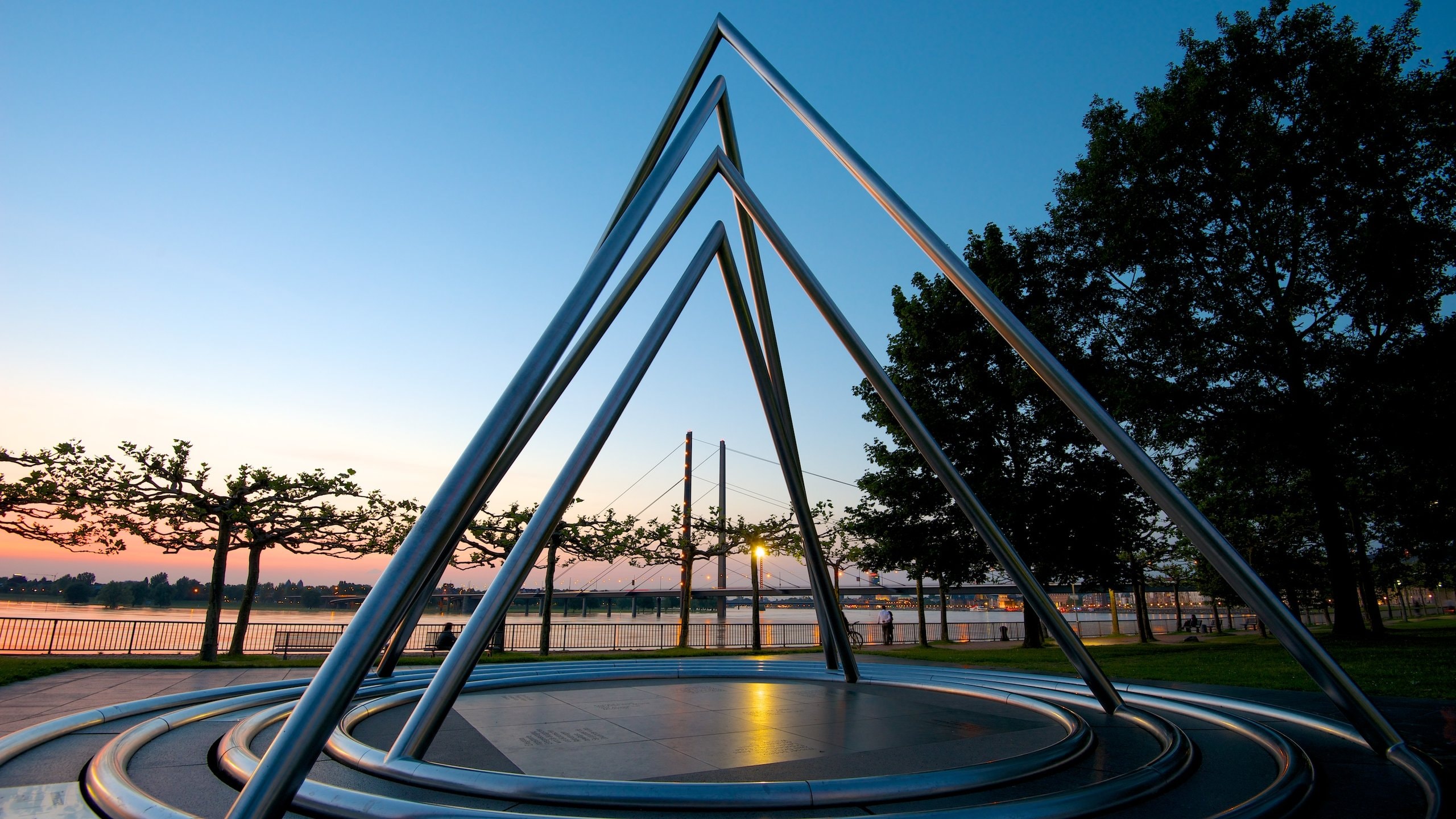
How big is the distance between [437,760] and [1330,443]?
93.7 feet

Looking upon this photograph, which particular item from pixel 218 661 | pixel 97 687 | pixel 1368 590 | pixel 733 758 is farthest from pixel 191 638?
pixel 1368 590

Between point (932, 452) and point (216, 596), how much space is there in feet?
74.5

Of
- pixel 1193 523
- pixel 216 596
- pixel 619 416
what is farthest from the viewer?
pixel 216 596

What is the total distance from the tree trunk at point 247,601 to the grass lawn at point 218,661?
0.57 metres

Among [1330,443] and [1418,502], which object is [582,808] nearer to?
[1330,443]

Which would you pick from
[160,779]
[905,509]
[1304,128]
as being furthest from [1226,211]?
[160,779]

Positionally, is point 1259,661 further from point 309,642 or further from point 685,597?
point 309,642

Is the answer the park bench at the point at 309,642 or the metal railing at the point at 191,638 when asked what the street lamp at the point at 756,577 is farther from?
the park bench at the point at 309,642

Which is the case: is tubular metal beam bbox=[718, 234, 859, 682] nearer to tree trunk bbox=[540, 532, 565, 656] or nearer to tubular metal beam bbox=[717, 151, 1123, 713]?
tubular metal beam bbox=[717, 151, 1123, 713]

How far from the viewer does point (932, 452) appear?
32.9 feet

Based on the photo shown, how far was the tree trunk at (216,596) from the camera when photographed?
850 inches

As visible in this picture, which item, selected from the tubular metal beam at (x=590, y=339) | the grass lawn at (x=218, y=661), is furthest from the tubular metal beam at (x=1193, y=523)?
the grass lawn at (x=218, y=661)

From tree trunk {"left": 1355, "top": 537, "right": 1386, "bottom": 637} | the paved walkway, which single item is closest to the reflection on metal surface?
the paved walkway

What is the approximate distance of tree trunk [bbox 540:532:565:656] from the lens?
29.2 meters
